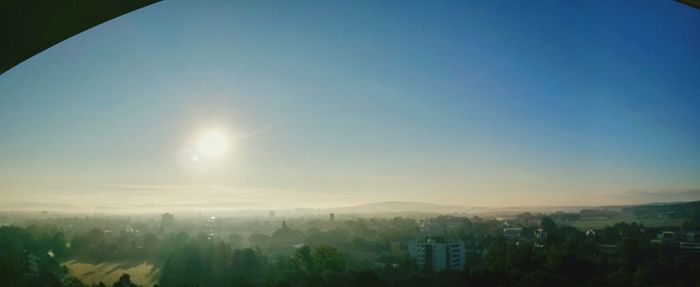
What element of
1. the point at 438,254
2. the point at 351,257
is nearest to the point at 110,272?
the point at 351,257

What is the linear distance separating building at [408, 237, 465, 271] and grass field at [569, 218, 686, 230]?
8.55 feet

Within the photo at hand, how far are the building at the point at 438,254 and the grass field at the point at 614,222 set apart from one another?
8.55 ft

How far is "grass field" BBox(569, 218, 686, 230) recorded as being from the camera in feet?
22.3

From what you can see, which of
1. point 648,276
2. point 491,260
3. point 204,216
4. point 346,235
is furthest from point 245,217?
point 648,276

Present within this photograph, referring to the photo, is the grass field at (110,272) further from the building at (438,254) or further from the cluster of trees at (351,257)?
the building at (438,254)

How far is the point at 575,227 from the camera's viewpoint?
820 cm

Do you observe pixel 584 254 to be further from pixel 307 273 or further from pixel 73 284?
pixel 73 284

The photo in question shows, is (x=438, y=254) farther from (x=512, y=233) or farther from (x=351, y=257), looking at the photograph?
(x=351, y=257)

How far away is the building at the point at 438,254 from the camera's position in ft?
29.1

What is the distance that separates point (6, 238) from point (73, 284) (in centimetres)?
157

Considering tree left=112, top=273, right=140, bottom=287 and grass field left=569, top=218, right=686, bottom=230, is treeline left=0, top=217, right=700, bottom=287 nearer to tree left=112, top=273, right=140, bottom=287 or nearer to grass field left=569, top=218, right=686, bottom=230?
tree left=112, top=273, right=140, bottom=287

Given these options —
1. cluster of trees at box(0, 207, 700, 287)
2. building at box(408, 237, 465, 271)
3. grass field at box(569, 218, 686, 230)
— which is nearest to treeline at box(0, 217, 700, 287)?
cluster of trees at box(0, 207, 700, 287)

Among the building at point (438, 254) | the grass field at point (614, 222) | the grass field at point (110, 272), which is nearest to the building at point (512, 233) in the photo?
the building at point (438, 254)

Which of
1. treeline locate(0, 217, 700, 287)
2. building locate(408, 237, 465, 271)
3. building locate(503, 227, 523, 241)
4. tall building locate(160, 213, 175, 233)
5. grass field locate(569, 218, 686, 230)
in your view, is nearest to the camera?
grass field locate(569, 218, 686, 230)
